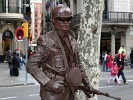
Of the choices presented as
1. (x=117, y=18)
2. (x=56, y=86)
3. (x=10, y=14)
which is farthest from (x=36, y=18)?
(x=56, y=86)

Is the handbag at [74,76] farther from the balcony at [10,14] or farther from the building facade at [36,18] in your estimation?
the building facade at [36,18]

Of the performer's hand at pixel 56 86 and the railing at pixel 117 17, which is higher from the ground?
the railing at pixel 117 17

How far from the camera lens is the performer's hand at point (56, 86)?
4.03 m

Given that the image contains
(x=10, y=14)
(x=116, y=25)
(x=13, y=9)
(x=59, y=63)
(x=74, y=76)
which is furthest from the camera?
(x=13, y=9)

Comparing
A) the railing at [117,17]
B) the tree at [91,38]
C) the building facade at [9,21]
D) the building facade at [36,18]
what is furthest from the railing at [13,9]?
the building facade at [36,18]

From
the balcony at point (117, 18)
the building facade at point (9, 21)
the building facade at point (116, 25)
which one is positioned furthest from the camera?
the building facade at point (9, 21)

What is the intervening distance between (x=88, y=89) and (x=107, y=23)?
31563 millimetres

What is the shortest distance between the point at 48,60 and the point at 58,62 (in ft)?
0.41

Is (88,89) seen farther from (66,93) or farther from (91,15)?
(91,15)

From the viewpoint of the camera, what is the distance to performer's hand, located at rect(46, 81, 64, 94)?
403cm

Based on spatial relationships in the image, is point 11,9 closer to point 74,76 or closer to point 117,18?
point 117,18

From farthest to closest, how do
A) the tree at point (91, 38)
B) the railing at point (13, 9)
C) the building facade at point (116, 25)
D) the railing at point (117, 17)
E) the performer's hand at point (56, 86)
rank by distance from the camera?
the railing at point (13, 9) → the building facade at point (116, 25) → the railing at point (117, 17) → the tree at point (91, 38) → the performer's hand at point (56, 86)

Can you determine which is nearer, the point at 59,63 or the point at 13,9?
the point at 59,63

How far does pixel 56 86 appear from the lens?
403 cm
